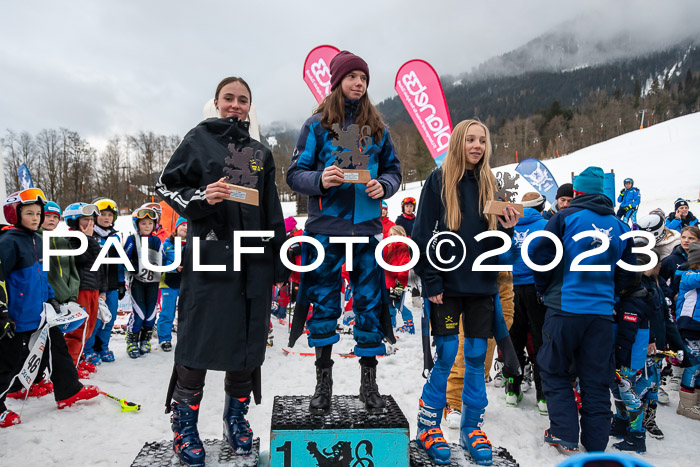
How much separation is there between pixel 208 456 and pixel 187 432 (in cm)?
28

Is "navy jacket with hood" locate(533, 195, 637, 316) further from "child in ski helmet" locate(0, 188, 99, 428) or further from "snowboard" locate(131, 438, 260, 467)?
"child in ski helmet" locate(0, 188, 99, 428)

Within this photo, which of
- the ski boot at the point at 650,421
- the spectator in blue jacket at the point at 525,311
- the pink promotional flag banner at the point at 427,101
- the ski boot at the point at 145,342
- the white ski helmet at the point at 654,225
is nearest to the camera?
the ski boot at the point at 650,421

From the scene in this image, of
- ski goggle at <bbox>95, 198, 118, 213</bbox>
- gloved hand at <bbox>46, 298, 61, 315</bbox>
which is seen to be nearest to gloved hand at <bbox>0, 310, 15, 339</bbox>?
gloved hand at <bbox>46, 298, 61, 315</bbox>

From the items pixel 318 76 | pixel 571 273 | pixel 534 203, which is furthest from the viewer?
pixel 318 76

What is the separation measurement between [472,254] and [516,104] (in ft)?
449

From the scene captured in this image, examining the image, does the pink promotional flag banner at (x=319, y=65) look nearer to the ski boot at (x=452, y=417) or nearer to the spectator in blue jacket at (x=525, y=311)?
the spectator in blue jacket at (x=525, y=311)

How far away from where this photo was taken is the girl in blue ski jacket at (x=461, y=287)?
2875mm

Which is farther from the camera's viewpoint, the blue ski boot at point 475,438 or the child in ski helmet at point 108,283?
the child in ski helmet at point 108,283

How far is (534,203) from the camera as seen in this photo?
496 cm

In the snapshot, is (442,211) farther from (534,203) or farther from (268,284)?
(534,203)

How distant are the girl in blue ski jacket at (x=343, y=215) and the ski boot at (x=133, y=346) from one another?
14.1ft

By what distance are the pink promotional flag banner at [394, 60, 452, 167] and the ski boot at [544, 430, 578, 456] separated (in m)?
6.95

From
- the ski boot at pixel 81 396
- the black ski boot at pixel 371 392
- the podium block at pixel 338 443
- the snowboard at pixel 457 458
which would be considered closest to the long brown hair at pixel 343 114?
the black ski boot at pixel 371 392

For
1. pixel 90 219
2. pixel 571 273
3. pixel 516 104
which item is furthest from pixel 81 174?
pixel 516 104
